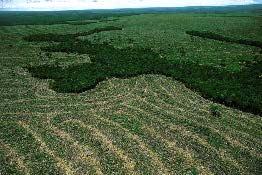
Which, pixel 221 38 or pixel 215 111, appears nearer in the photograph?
pixel 215 111

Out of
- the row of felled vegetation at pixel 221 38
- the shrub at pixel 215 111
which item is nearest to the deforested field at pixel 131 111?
the shrub at pixel 215 111

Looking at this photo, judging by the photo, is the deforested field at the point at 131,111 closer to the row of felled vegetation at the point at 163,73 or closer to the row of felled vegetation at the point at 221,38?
the row of felled vegetation at the point at 163,73

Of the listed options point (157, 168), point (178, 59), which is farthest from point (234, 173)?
point (178, 59)

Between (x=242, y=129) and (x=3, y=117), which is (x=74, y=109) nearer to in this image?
(x=3, y=117)

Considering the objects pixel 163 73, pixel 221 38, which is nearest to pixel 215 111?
pixel 163 73

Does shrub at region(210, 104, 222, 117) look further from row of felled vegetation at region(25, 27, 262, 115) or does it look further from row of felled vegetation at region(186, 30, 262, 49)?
row of felled vegetation at region(186, 30, 262, 49)

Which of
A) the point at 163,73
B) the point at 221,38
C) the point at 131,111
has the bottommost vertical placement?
the point at 221,38

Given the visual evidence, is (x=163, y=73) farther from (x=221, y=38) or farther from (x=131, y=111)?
(x=221, y=38)
